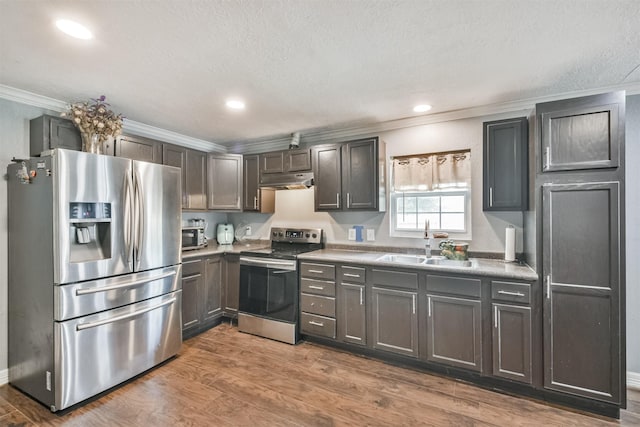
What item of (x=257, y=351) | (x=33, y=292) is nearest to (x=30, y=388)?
(x=33, y=292)

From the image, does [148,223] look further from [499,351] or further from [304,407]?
[499,351]

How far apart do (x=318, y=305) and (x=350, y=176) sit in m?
1.53

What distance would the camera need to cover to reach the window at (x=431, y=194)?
3236 millimetres

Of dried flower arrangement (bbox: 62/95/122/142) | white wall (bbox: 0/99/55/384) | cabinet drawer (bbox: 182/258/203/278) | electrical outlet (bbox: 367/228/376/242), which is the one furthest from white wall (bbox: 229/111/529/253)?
white wall (bbox: 0/99/55/384)

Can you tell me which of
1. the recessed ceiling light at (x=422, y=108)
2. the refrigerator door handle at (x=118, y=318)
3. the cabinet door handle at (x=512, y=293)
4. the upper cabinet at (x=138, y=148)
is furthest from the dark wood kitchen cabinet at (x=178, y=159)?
the cabinet door handle at (x=512, y=293)

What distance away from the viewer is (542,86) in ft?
8.41

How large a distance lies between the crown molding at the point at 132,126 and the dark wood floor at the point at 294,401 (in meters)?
2.47

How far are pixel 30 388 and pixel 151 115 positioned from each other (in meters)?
2.67

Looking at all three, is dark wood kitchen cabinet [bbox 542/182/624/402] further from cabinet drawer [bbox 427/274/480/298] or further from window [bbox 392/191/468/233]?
window [bbox 392/191/468/233]

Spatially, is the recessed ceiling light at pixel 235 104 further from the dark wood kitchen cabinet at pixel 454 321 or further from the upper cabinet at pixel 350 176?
the dark wood kitchen cabinet at pixel 454 321

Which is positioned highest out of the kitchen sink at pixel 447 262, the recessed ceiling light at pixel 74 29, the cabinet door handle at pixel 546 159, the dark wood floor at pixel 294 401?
the recessed ceiling light at pixel 74 29

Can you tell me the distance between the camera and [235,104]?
296 cm

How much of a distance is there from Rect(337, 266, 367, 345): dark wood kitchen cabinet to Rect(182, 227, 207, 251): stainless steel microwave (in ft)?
6.59

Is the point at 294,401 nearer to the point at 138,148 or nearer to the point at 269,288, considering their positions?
the point at 269,288
